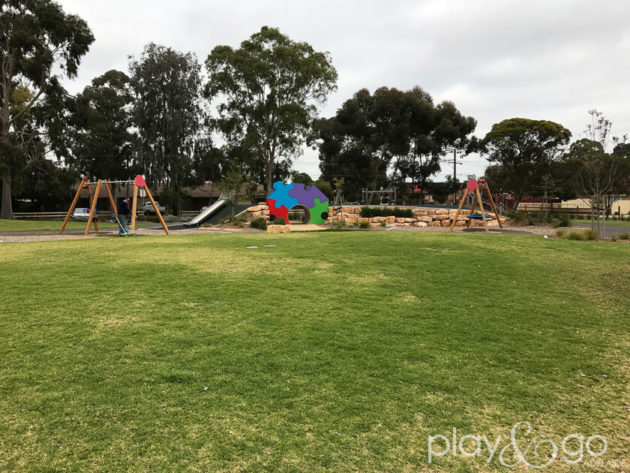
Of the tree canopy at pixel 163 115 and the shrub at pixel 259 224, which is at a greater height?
the tree canopy at pixel 163 115

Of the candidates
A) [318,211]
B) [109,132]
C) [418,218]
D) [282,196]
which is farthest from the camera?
[109,132]

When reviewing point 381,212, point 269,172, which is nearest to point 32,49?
point 269,172

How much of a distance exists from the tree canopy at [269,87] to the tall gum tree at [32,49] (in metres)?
12.6

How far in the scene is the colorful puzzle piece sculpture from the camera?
25422 millimetres

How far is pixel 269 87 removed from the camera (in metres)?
42.6

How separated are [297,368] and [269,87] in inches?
1681

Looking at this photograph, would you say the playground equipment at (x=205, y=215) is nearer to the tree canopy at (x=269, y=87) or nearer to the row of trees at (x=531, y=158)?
the tree canopy at (x=269, y=87)

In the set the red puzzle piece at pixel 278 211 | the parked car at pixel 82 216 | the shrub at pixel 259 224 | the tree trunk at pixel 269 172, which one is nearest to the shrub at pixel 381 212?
the red puzzle piece at pixel 278 211

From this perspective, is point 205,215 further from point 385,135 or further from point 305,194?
point 385,135

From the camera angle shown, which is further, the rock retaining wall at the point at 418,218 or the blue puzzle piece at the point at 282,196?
the rock retaining wall at the point at 418,218

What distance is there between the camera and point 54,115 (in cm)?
3406

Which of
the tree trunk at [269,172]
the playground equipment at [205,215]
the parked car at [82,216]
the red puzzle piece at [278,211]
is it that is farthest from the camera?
the tree trunk at [269,172]

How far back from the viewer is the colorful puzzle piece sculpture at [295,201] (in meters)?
25.4

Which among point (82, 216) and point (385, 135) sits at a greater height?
point (385, 135)
